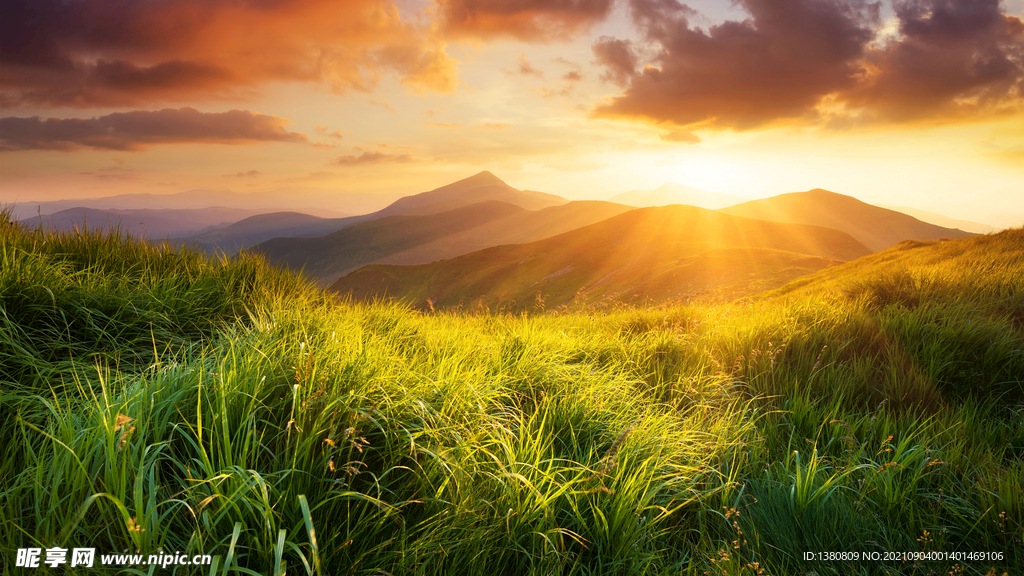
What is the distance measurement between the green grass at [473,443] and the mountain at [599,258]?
Answer: 2197 inches

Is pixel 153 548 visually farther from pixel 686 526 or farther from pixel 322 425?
pixel 686 526

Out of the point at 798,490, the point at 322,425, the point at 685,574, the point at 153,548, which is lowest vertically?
the point at 685,574

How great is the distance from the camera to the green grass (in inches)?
91.2

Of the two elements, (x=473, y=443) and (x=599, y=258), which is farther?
(x=599, y=258)

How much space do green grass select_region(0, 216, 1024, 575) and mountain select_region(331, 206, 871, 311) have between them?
183ft

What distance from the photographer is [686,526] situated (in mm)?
3332

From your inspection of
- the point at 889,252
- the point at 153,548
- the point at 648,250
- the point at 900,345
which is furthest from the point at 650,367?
the point at 648,250

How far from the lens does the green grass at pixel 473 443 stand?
2316 mm

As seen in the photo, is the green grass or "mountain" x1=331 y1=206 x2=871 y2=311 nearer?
the green grass

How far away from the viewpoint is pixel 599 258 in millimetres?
115750

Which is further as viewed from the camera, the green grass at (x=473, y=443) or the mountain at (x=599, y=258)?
the mountain at (x=599, y=258)

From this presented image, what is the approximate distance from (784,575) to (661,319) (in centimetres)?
633

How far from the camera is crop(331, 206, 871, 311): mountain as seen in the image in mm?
91438

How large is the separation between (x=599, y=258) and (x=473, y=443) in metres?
115
